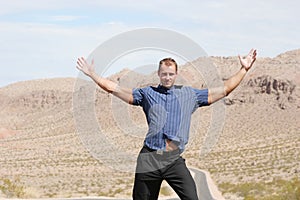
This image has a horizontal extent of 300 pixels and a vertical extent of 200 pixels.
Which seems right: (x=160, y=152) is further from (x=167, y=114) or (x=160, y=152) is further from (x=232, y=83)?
(x=232, y=83)

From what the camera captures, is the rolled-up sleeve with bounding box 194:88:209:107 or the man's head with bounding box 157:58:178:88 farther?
the rolled-up sleeve with bounding box 194:88:209:107

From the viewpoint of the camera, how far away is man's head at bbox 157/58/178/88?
6516 millimetres

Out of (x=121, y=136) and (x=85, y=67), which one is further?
(x=121, y=136)

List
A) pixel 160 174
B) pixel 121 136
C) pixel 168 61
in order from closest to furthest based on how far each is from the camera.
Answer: pixel 168 61
pixel 160 174
pixel 121 136

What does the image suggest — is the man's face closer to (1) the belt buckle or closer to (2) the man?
(2) the man

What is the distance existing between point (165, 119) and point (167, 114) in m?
0.05

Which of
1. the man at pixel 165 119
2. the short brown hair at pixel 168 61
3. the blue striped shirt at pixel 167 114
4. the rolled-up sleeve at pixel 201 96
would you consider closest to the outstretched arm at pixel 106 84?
the man at pixel 165 119

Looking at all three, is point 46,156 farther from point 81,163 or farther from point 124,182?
point 124,182

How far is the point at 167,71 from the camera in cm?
653

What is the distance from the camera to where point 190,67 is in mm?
7586

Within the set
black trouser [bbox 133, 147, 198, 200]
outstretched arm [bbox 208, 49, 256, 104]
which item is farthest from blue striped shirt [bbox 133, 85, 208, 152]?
outstretched arm [bbox 208, 49, 256, 104]

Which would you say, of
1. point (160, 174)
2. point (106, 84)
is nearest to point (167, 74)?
point (106, 84)

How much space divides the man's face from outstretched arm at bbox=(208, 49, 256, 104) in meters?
0.43

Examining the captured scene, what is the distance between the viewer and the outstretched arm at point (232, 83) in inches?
262
